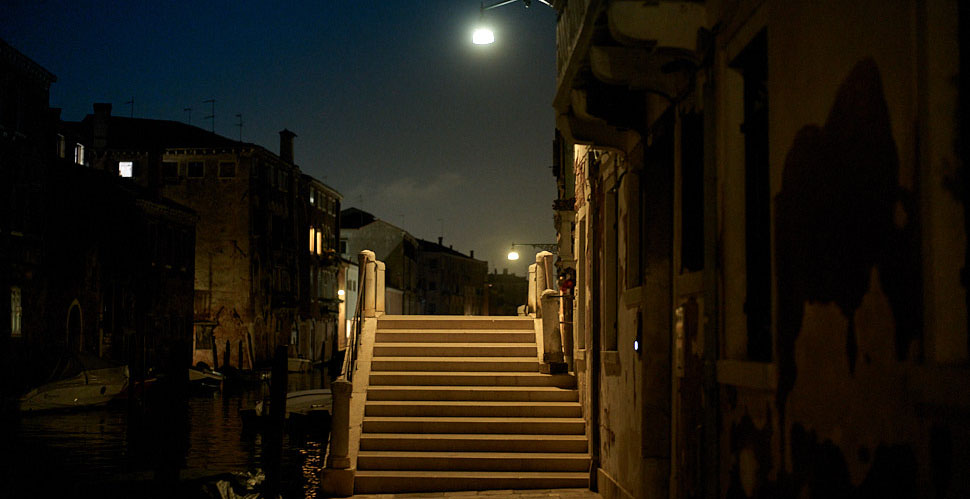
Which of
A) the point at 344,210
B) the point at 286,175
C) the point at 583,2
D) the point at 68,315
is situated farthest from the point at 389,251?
the point at 583,2

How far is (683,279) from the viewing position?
701cm

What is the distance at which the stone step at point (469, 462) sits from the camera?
11.9m

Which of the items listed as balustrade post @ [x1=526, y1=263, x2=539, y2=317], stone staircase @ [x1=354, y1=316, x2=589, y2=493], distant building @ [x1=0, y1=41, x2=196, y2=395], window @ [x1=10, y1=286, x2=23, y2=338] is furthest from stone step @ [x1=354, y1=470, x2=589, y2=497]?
window @ [x1=10, y1=286, x2=23, y2=338]

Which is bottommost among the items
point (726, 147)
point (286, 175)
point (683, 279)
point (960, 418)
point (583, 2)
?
point (960, 418)

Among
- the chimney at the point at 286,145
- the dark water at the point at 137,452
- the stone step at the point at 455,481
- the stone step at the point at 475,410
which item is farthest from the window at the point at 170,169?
the stone step at the point at 455,481

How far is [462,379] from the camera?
14.0 meters

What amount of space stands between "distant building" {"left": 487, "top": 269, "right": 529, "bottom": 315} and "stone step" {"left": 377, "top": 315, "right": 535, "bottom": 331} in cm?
9106

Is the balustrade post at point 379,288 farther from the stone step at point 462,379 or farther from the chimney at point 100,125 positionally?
the chimney at point 100,125

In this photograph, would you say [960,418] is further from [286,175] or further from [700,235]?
[286,175]

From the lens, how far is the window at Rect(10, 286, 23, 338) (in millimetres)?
28016

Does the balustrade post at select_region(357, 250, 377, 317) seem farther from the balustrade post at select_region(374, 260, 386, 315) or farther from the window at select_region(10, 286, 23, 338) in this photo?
the window at select_region(10, 286, 23, 338)

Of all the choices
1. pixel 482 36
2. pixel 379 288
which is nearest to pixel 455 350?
pixel 379 288

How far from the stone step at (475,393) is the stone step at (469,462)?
1558 millimetres

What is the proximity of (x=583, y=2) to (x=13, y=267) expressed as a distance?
81.9ft
